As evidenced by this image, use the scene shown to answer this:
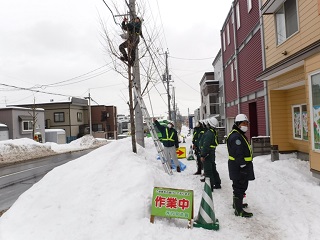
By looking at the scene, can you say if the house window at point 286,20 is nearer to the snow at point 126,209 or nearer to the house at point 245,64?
the house at point 245,64

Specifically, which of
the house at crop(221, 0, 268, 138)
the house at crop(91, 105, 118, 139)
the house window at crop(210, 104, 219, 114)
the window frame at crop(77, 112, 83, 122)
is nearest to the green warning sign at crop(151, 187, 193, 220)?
the house at crop(221, 0, 268, 138)

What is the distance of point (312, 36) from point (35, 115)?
32.1m

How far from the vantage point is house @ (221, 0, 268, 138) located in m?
14.3

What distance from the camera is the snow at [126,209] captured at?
4.31 metres

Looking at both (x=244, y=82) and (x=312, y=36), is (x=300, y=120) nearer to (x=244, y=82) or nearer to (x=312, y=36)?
(x=312, y=36)

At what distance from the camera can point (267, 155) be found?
11750mm

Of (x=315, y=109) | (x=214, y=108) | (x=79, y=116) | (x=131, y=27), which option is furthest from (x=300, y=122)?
(x=79, y=116)

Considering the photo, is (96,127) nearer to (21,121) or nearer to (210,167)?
(21,121)

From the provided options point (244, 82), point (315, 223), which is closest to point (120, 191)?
point (315, 223)

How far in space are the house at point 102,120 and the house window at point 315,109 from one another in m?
44.1

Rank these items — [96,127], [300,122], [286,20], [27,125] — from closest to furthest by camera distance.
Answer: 1. [286,20]
2. [300,122]
3. [27,125]
4. [96,127]

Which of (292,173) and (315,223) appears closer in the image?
(315,223)

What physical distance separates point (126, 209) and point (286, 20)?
8.80 meters

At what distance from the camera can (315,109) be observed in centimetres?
684
